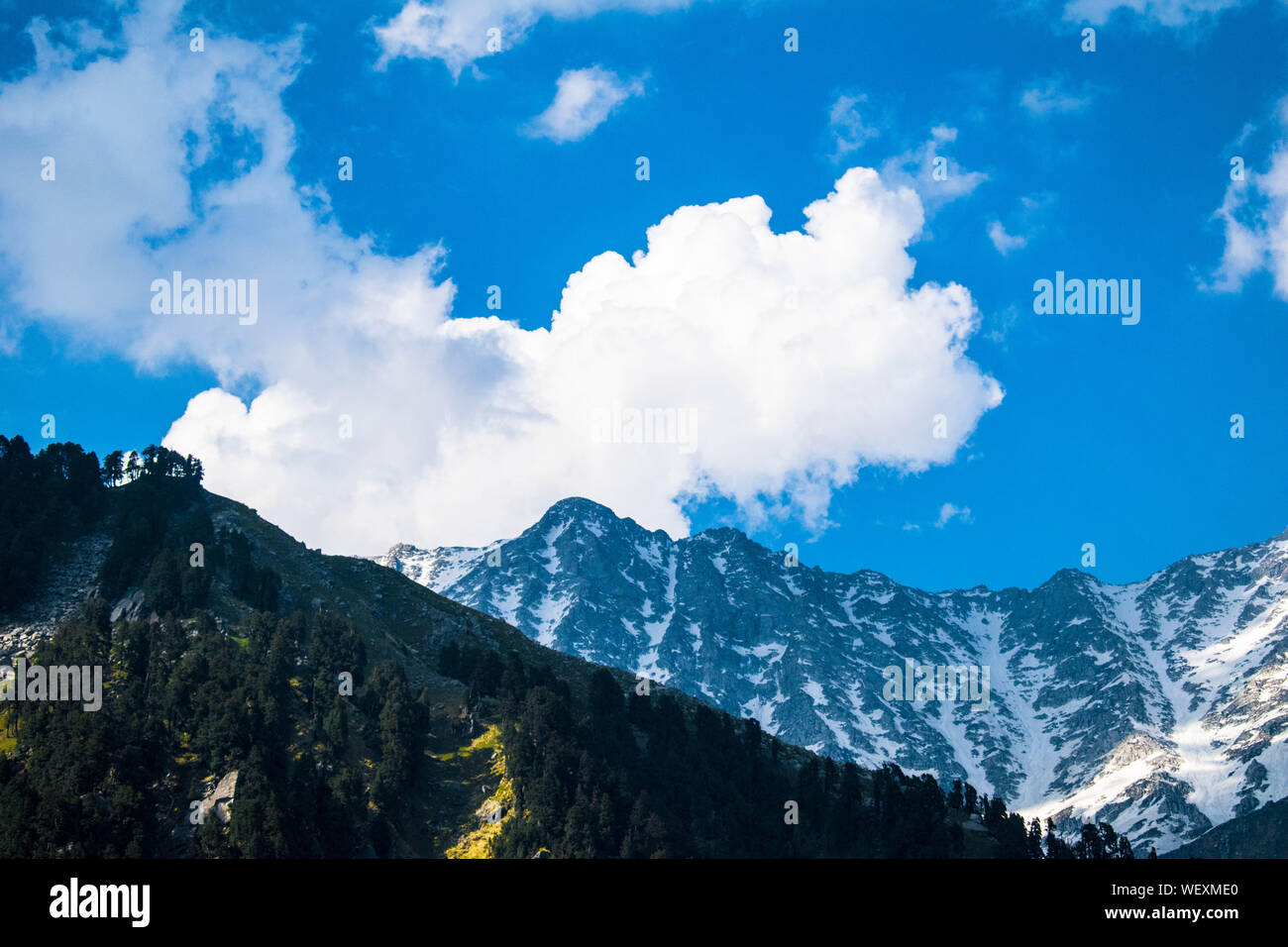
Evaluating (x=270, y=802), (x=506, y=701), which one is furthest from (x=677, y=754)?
(x=270, y=802)

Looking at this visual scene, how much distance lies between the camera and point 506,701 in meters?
163

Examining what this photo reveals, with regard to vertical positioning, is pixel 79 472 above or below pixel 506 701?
above

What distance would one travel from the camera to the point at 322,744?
14325cm

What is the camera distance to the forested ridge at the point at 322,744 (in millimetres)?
120125

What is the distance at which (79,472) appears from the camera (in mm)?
197875

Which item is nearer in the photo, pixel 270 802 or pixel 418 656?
pixel 270 802

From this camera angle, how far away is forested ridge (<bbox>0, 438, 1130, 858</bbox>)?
394 ft
